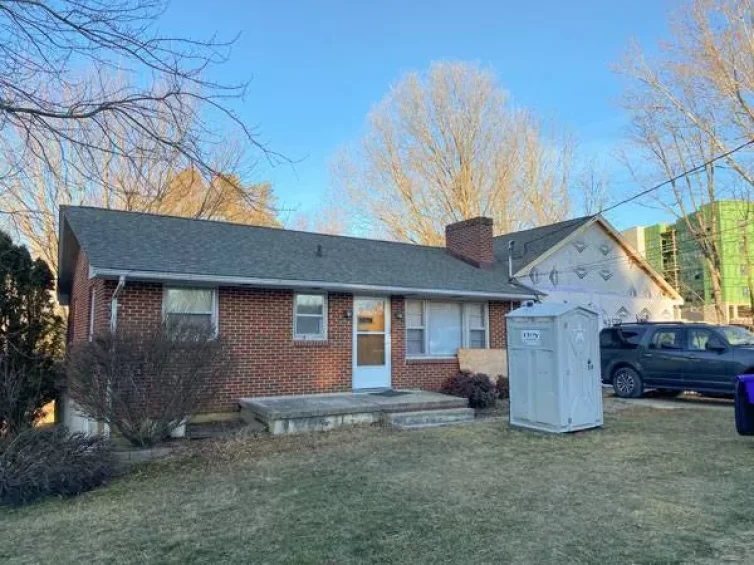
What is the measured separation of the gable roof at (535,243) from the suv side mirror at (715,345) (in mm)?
6300

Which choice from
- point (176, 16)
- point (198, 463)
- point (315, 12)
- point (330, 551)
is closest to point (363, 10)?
point (315, 12)

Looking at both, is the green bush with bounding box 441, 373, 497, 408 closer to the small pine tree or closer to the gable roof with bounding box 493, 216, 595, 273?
the gable roof with bounding box 493, 216, 595, 273

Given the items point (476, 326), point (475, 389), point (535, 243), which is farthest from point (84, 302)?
point (535, 243)

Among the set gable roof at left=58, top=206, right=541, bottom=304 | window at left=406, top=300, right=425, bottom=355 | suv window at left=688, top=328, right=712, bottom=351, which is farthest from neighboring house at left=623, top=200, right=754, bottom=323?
window at left=406, top=300, right=425, bottom=355

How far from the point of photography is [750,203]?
23.8 meters

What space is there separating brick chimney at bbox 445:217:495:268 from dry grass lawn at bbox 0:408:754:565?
863 cm

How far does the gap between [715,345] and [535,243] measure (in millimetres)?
8226

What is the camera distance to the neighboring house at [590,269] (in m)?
18.5

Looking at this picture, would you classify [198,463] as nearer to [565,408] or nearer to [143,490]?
[143,490]

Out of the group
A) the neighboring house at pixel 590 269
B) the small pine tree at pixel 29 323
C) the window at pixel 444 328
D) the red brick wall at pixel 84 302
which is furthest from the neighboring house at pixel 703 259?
the small pine tree at pixel 29 323

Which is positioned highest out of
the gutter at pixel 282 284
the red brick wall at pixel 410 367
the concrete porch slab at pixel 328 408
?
the gutter at pixel 282 284

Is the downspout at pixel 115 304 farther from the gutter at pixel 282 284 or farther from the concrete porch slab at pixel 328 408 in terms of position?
the concrete porch slab at pixel 328 408

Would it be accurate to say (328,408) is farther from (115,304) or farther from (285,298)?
(115,304)

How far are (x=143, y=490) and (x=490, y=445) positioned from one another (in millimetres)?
4717
